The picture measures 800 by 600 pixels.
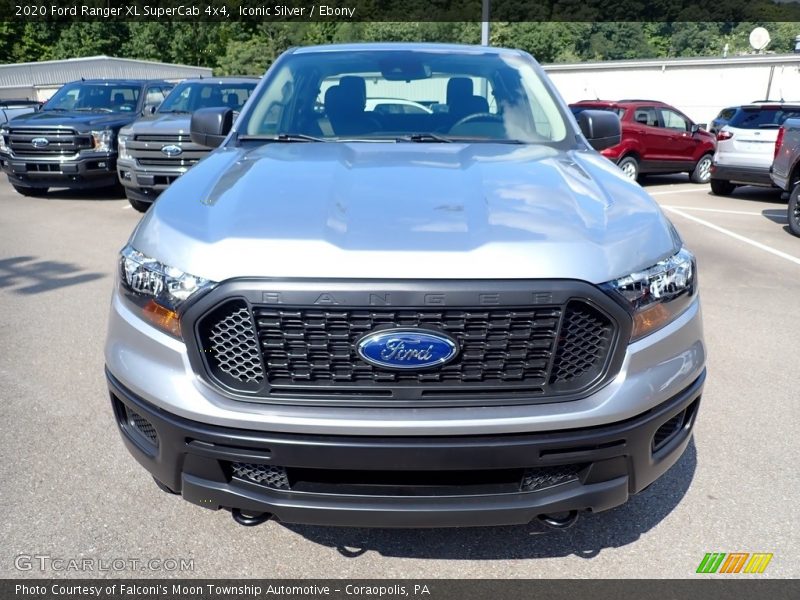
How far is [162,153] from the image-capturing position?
30.3 ft

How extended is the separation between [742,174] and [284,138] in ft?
36.6

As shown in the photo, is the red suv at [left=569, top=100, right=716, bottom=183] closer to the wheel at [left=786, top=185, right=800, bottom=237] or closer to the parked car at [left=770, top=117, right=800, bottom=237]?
the parked car at [left=770, top=117, right=800, bottom=237]

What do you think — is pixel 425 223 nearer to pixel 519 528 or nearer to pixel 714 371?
pixel 519 528

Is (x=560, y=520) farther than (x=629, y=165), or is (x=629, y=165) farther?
(x=629, y=165)

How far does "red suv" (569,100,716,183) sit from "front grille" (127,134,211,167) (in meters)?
7.82

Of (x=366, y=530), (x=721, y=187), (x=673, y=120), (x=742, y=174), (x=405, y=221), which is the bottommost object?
(x=721, y=187)

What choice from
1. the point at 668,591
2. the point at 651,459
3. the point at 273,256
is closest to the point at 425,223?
the point at 273,256

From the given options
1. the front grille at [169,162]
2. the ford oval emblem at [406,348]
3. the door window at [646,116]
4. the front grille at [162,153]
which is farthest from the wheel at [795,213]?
the ford oval emblem at [406,348]

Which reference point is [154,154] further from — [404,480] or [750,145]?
[750,145]

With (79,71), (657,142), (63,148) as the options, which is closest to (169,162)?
(63,148)

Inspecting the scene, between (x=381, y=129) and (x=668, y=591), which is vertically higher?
(x=381, y=129)

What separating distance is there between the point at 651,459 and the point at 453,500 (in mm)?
672

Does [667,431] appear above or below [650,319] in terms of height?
below

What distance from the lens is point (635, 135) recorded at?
13938 millimetres
